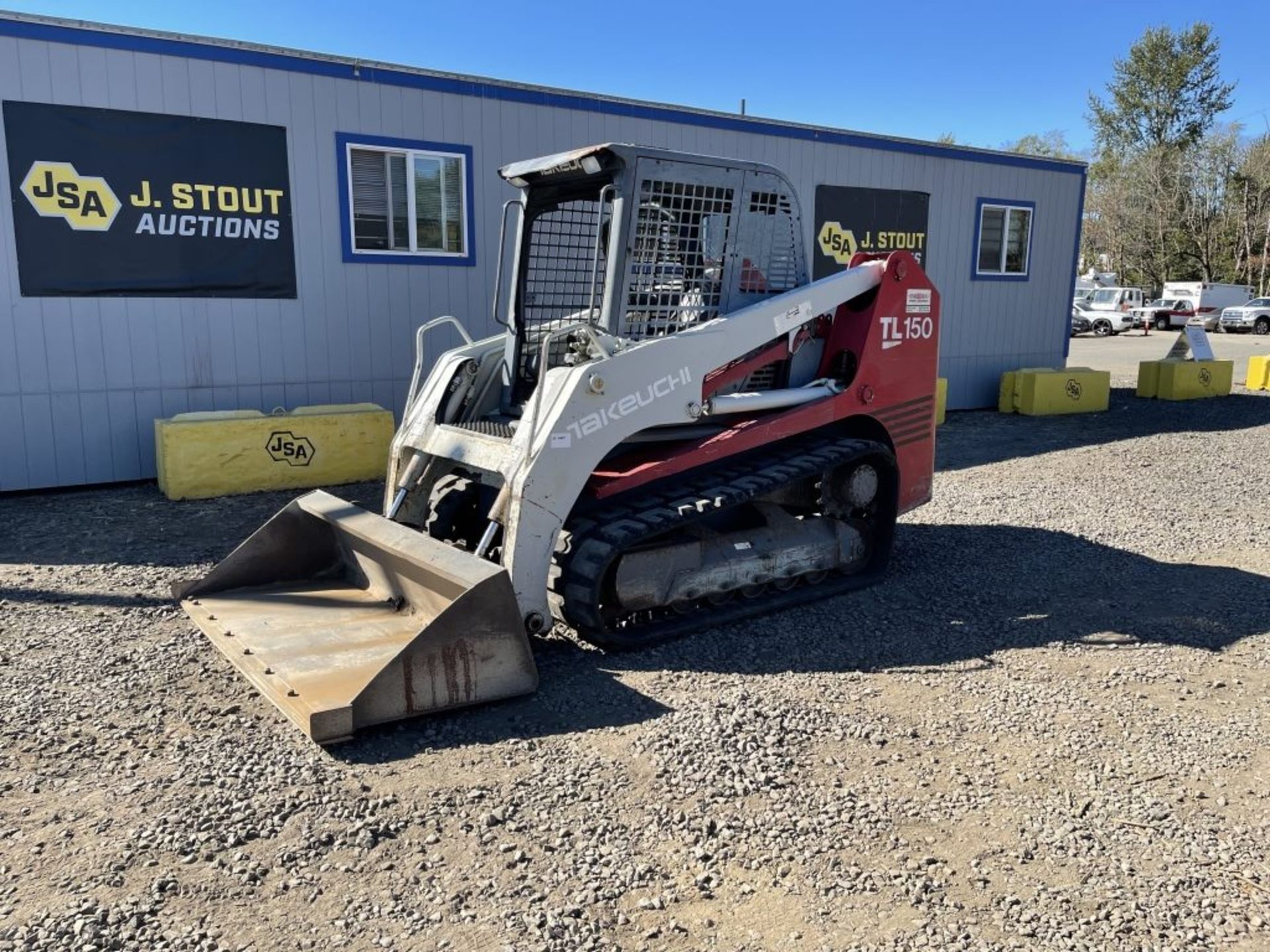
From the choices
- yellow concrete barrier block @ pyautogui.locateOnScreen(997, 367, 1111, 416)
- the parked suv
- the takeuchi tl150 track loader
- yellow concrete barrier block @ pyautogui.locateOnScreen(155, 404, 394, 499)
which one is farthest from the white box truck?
the takeuchi tl150 track loader

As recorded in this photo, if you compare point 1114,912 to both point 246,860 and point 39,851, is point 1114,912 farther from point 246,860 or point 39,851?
point 39,851

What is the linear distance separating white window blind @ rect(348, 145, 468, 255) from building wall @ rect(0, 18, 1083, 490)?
189mm

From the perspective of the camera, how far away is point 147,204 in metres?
8.73

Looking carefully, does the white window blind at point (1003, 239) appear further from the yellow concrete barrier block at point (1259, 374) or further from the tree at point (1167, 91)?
the tree at point (1167, 91)

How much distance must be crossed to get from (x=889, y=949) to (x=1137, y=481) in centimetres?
838

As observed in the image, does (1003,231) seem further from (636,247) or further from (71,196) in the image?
(71,196)

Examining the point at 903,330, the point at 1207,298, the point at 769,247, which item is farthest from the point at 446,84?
the point at 1207,298

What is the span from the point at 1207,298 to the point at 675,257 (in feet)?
149

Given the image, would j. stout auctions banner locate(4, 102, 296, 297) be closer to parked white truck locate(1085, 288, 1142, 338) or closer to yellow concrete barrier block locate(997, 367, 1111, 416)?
yellow concrete barrier block locate(997, 367, 1111, 416)

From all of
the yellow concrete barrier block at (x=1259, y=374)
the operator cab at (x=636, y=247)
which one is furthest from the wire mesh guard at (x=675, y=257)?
the yellow concrete barrier block at (x=1259, y=374)

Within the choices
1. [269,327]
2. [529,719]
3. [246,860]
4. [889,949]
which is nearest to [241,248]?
[269,327]

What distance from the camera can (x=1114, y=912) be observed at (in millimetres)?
2984

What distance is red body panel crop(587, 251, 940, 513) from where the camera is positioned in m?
5.67

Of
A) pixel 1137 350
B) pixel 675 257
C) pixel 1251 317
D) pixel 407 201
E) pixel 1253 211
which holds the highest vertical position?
pixel 1253 211
